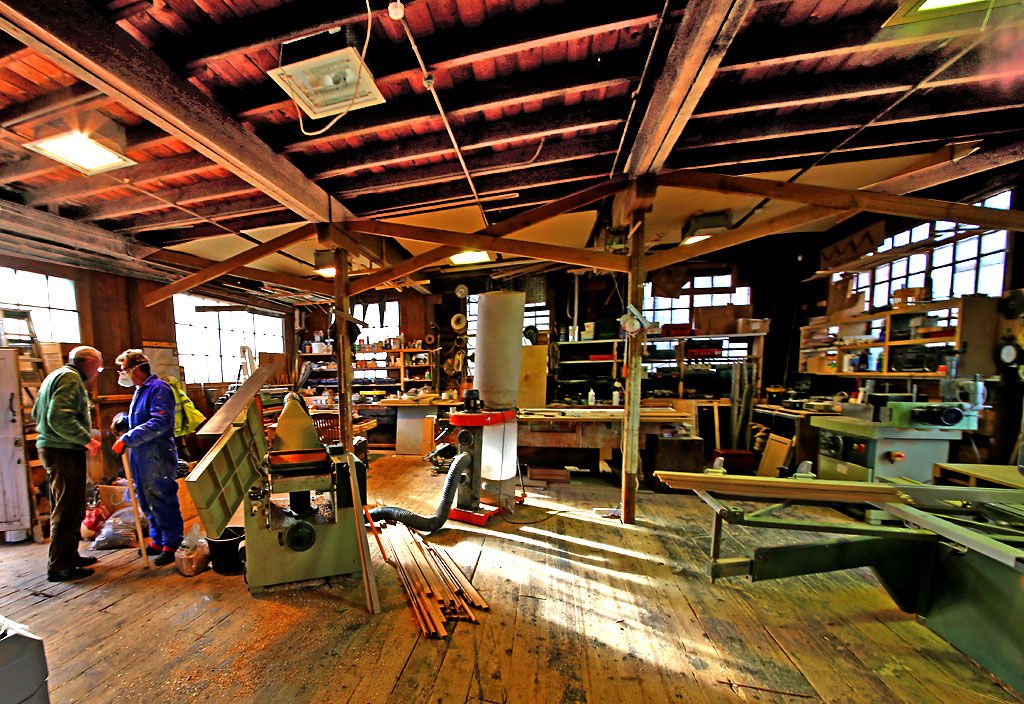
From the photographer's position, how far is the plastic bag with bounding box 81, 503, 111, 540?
10.4 ft

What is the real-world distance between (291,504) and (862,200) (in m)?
4.74

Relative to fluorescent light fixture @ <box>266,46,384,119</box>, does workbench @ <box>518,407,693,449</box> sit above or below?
below

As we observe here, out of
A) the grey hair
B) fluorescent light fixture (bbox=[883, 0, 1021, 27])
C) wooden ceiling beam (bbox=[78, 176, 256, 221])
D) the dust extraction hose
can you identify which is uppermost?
fluorescent light fixture (bbox=[883, 0, 1021, 27])

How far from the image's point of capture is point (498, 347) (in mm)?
3408

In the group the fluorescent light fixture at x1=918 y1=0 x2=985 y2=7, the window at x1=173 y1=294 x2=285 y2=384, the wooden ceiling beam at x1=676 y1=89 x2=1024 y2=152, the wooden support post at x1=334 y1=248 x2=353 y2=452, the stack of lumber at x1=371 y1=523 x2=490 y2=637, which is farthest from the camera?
the window at x1=173 y1=294 x2=285 y2=384

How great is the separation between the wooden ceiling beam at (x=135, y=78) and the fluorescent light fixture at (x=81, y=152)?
0.72 m

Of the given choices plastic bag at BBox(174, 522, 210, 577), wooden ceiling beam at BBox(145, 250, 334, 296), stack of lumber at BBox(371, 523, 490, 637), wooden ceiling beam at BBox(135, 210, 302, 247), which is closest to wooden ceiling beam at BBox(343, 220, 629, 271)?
wooden ceiling beam at BBox(145, 250, 334, 296)

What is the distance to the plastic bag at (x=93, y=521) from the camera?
125 inches

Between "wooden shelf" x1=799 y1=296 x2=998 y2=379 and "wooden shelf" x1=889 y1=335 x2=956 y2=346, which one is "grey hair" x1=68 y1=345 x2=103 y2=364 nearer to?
"wooden shelf" x1=799 y1=296 x2=998 y2=379

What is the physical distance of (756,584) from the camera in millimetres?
2412

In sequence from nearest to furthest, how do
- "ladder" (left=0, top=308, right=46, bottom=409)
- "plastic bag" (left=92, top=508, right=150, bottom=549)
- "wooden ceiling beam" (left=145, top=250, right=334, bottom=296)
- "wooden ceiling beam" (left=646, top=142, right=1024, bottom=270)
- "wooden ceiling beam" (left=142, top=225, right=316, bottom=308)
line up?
"wooden ceiling beam" (left=646, top=142, right=1024, bottom=270)
"plastic bag" (left=92, top=508, right=150, bottom=549)
"ladder" (left=0, top=308, right=46, bottom=409)
"wooden ceiling beam" (left=142, top=225, right=316, bottom=308)
"wooden ceiling beam" (left=145, top=250, right=334, bottom=296)

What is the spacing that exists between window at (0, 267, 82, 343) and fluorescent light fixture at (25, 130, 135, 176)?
10.1ft

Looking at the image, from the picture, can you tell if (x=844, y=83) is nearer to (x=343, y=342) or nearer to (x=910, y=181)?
(x=910, y=181)

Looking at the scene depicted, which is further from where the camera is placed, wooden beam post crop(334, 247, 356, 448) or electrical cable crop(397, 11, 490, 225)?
wooden beam post crop(334, 247, 356, 448)
